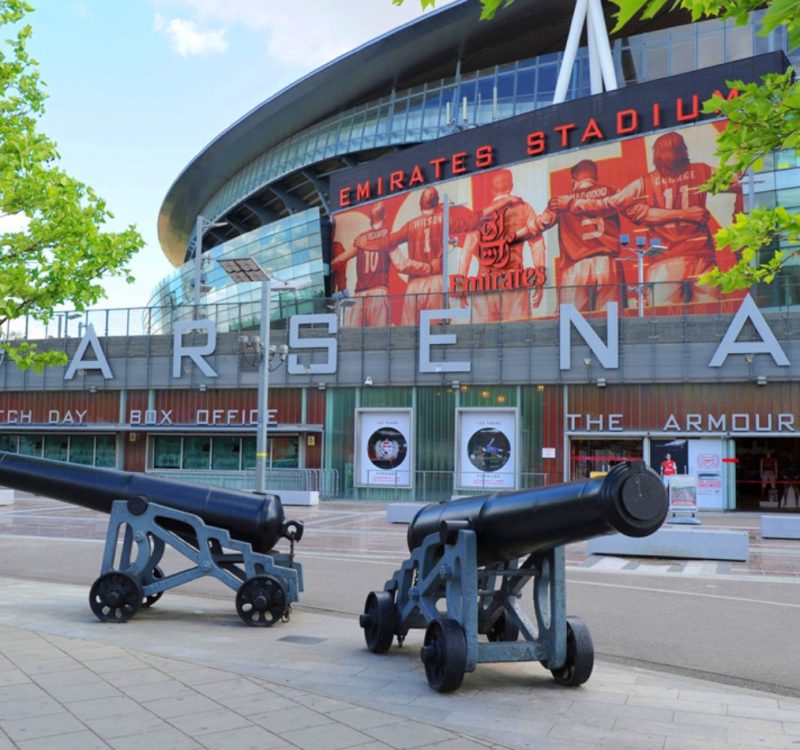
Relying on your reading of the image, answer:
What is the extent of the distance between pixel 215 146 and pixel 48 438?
35.7 meters

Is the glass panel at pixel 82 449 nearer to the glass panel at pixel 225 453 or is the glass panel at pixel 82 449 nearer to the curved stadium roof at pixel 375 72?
the glass panel at pixel 225 453

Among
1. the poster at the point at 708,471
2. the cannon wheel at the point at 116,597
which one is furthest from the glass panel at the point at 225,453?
the cannon wheel at the point at 116,597

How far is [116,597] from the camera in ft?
28.5

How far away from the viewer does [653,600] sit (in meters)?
11.2

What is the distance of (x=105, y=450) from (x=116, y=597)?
30207 mm

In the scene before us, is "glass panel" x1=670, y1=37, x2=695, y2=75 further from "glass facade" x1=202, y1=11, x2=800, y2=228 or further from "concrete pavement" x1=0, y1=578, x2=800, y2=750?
"concrete pavement" x1=0, y1=578, x2=800, y2=750

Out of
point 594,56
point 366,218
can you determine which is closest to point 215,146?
point 366,218

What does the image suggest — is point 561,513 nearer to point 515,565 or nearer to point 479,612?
point 515,565

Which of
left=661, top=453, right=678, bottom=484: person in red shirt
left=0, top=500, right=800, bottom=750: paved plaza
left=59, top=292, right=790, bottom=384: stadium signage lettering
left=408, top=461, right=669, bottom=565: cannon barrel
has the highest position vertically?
left=59, top=292, right=790, bottom=384: stadium signage lettering

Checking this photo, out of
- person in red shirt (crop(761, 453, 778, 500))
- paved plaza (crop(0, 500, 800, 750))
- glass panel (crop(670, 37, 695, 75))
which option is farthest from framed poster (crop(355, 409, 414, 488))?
glass panel (crop(670, 37, 695, 75))

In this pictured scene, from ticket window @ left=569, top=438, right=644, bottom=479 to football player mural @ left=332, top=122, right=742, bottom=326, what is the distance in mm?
4503

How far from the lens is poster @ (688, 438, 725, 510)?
2839 cm

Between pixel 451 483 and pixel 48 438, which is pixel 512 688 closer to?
pixel 451 483

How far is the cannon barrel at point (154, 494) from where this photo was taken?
902cm
